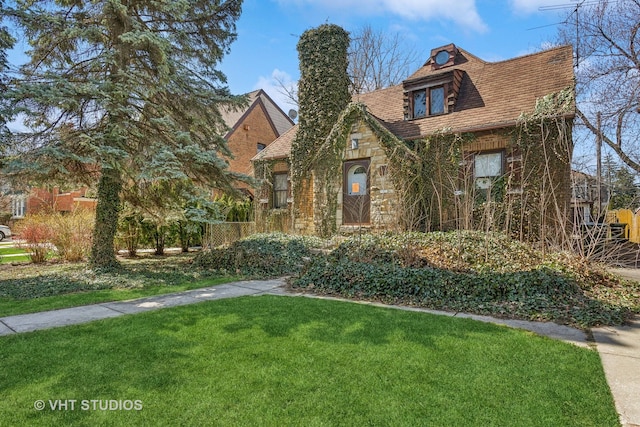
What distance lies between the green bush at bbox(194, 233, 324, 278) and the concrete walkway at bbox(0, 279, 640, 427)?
1624 mm

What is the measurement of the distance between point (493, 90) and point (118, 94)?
433 inches

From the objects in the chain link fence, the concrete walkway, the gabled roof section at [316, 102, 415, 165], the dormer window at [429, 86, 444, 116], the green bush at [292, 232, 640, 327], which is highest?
the dormer window at [429, 86, 444, 116]

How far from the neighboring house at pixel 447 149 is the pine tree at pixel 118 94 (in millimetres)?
4309

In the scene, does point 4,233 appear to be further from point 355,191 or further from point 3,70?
point 355,191

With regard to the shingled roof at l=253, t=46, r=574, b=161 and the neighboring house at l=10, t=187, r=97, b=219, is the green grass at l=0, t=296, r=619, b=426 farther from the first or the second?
the shingled roof at l=253, t=46, r=574, b=161

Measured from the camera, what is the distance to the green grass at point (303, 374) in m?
2.31

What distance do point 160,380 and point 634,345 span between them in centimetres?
446

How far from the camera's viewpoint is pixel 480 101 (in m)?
11.8

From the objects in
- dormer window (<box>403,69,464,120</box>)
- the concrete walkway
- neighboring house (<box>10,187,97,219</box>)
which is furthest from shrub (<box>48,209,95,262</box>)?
dormer window (<box>403,69,464,120</box>)

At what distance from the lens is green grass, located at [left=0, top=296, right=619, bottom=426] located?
231cm

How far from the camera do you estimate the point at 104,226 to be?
8.03m

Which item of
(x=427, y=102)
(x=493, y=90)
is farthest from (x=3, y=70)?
(x=493, y=90)

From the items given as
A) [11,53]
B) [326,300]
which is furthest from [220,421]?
[11,53]

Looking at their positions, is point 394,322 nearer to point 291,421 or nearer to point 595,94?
point 291,421
